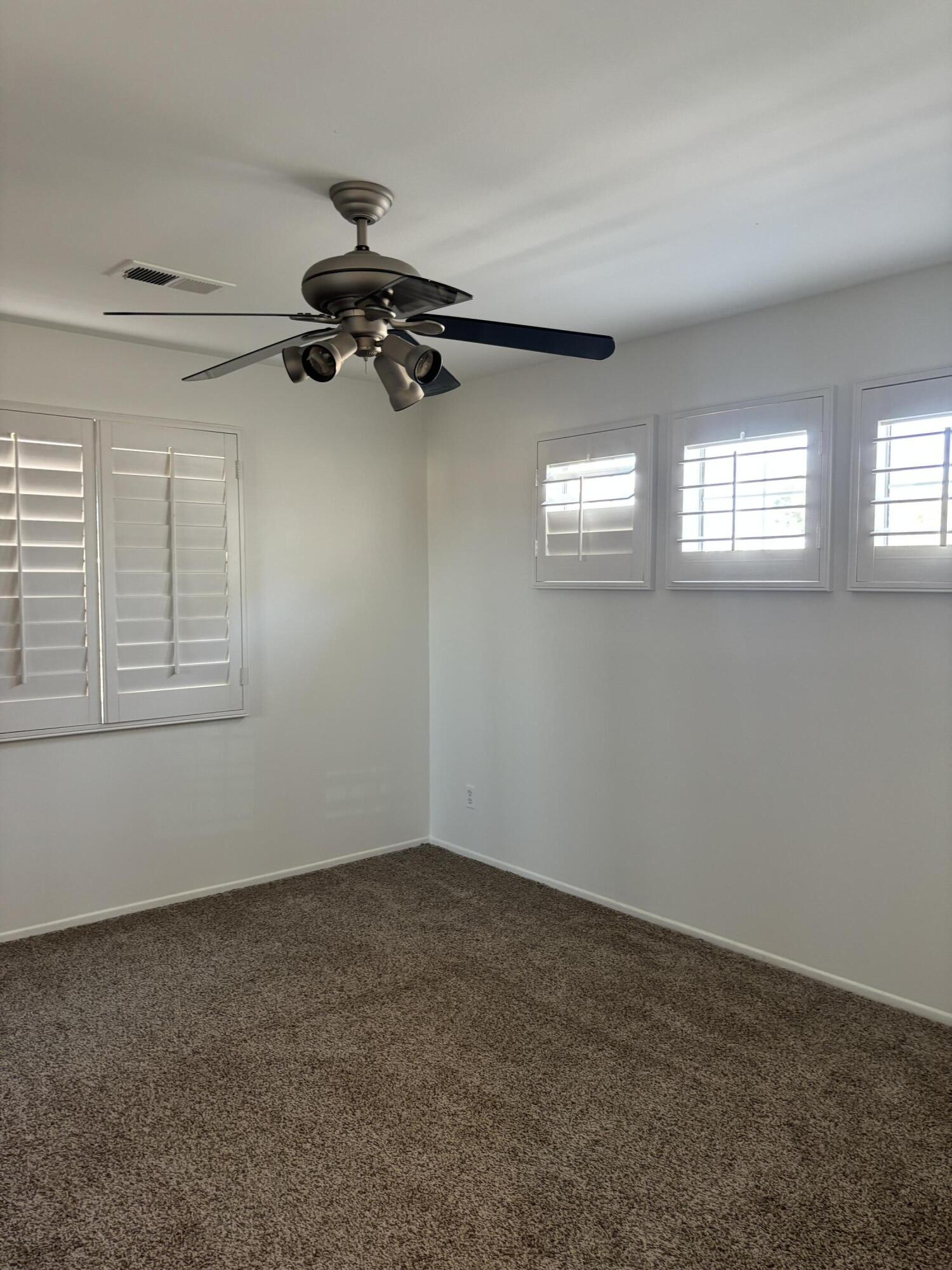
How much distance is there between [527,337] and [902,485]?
151 centimetres

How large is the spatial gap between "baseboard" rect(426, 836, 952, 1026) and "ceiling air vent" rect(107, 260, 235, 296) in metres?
2.93

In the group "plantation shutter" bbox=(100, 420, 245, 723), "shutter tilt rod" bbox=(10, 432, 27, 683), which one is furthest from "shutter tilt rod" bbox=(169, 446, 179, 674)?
"shutter tilt rod" bbox=(10, 432, 27, 683)

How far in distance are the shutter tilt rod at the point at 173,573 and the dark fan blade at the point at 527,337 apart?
215 centimetres

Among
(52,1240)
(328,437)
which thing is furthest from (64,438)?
(52,1240)

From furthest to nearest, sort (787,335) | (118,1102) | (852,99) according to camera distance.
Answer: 1. (787,335)
2. (118,1102)
3. (852,99)

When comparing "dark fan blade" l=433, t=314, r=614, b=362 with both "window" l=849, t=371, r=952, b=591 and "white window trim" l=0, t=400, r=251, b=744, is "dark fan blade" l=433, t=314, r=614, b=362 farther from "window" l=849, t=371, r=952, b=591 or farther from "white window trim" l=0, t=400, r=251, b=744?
"white window trim" l=0, t=400, r=251, b=744

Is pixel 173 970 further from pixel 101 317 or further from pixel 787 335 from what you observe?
pixel 787 335

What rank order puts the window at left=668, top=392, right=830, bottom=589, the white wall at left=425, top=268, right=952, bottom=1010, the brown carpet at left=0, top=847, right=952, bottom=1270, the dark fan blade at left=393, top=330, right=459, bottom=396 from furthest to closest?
the window at left=668, top=392, right=830, bottom=589 → the white wall at left=425, top=268, right=952, bottom=1010 → the dark fan blade at left=393, top=330, right=459, bottom=396 → the brown carpet at left=0, top=847, right=952, bottom=1270

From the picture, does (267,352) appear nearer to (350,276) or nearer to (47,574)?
(350,276)

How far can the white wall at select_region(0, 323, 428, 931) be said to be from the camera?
12.2 feet

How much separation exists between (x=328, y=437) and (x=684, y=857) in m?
2.61

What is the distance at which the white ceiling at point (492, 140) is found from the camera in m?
1.69

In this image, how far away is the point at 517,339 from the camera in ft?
7.34

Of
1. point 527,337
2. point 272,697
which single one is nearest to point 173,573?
point 272,697
